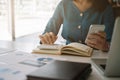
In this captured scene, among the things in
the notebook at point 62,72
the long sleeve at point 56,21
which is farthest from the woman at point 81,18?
the notebook at point 62,72

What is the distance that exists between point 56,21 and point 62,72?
1.24 meters

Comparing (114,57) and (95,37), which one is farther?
(95,37)

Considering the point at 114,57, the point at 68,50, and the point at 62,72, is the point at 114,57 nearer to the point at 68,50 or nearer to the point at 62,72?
the point at 62,72

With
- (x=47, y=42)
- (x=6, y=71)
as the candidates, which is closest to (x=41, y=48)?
(x=47, y=42)

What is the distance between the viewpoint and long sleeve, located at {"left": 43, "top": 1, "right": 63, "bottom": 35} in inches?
74.9

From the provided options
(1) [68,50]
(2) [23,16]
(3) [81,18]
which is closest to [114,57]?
(1) [68,50]

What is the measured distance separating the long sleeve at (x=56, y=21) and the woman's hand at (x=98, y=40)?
542 mm

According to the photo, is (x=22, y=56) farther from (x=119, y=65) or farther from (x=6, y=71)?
(x=119, y=65)

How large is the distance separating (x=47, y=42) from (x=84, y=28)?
0.45 m

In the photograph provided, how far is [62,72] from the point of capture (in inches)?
30.2

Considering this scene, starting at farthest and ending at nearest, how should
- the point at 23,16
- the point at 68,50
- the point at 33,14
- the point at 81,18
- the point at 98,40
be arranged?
the point at 33,14
the point at 23,16
the point at 81,18
the point at 98,40
the point at 68,50

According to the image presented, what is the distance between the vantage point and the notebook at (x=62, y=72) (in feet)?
2.37

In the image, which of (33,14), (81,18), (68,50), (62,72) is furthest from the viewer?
(33,14)

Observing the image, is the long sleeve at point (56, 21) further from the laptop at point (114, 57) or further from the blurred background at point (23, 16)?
the blurred background at point (23, 16)
